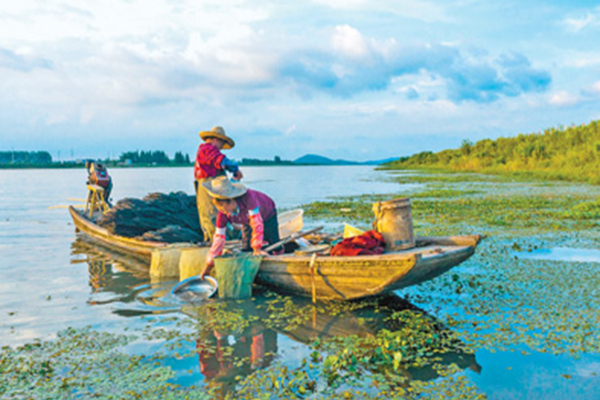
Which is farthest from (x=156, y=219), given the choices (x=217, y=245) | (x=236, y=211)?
(x=236, y=211)

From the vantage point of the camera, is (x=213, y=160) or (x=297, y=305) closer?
(x=297, y=305)

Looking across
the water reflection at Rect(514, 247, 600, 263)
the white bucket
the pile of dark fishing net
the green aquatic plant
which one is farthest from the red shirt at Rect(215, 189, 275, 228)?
the water reflection at Rect(514, 247, 600, 263)

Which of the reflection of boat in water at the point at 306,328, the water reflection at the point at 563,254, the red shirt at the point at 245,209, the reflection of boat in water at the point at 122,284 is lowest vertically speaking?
the reflection of boat in water at the point at 122,284

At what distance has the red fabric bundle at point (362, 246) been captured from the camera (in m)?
6.05

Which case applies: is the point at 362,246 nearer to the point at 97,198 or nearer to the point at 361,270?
the point at 361,270

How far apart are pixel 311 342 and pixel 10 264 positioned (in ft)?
26.1

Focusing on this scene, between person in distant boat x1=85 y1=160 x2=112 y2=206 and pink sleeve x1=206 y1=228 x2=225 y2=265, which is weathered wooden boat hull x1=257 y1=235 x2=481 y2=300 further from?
person in distant boat x1=85 y1=160 x2=112 y2=206

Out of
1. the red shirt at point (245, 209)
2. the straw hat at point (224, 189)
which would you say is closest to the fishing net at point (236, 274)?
the red shirt at point (245, 209)

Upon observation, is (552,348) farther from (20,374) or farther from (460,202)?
(460,202)

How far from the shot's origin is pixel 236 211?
6.75 meters

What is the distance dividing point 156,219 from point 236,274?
16.2 feet

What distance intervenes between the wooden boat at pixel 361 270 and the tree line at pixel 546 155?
66.8 feet

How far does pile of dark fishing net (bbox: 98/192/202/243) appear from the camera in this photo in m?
9.70

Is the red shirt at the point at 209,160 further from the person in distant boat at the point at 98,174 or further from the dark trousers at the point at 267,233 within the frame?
the person in distant boat at the point at 98,174
